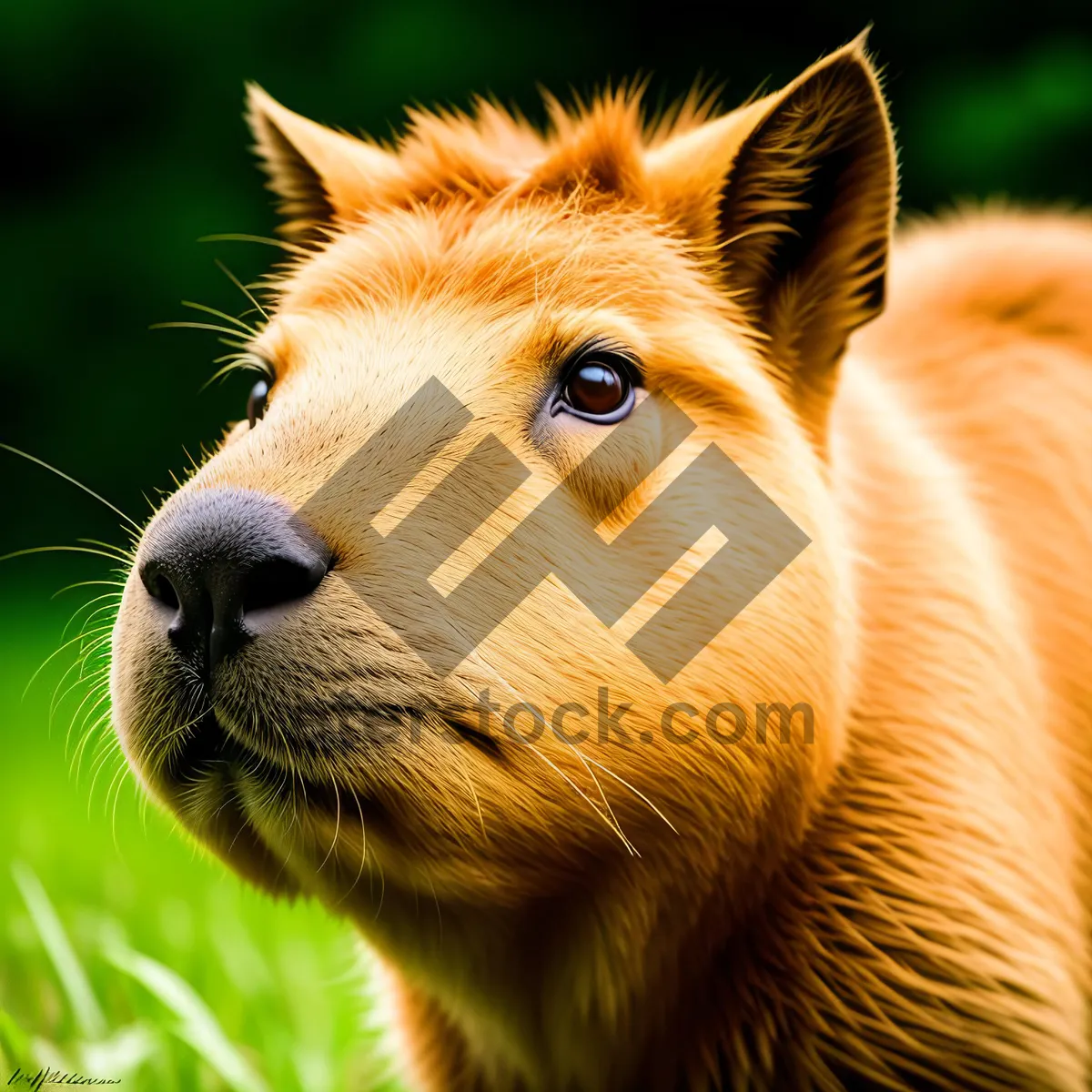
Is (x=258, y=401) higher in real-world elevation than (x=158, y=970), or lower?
higher

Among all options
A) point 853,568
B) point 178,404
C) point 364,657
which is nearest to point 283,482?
point 364,657

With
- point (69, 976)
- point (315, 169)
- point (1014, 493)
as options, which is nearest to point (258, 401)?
point (315, 169)

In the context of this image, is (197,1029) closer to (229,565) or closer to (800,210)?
(229,565)

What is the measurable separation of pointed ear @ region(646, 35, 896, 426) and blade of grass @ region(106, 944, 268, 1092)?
75.8 inches

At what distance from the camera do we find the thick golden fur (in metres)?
1.95

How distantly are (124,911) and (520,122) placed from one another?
107 inches

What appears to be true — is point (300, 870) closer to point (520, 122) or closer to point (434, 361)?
point (434, 361)

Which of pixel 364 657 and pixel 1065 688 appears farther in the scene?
pixel 1065 688

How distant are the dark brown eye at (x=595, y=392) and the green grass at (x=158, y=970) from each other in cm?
101

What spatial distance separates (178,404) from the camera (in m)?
8.91

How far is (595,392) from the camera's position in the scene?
2197 mm

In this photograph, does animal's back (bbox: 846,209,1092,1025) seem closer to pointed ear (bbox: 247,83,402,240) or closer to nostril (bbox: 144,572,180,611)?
pointed ear (bbox: 247,83,402,240)

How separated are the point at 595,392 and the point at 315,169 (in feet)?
3.25
